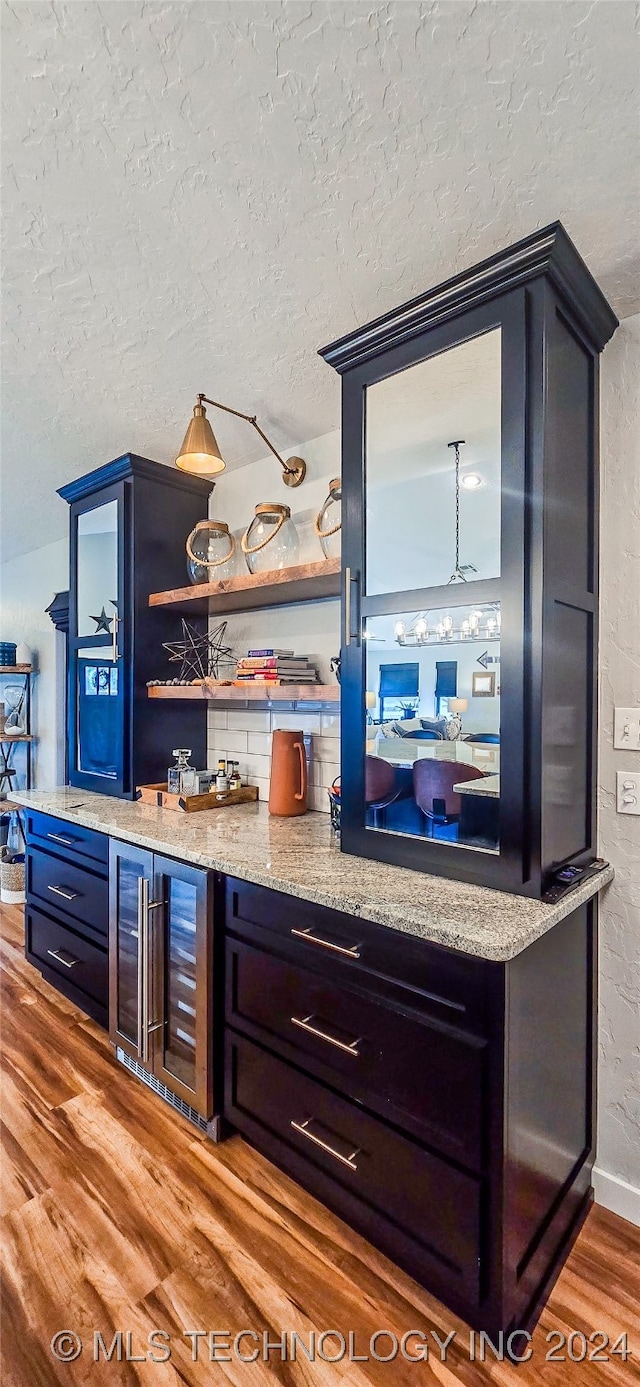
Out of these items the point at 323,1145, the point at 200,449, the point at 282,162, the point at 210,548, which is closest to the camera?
the point at 282,162

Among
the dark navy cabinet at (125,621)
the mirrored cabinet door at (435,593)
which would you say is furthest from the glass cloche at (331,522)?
the dark navy cabinet at (125,621)

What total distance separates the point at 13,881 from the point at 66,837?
69.3 inches

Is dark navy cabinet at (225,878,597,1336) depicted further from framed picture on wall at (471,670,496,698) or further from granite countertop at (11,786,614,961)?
framed picture on wall at (471,670,496,698)

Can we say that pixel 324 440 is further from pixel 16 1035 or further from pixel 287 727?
pixel 16 1035

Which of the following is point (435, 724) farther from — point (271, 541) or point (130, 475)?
point (130, 475)

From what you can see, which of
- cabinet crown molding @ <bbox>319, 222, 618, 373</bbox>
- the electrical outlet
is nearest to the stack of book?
cabinet crown molding @ <bbox>319, 222, 618, 373</bbox>

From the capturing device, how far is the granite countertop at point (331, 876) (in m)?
1.22

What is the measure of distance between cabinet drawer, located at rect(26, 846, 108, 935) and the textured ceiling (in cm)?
190

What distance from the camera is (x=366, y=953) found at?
4.54ft

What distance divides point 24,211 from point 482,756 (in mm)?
1697

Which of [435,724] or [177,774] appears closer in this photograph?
[435,724]

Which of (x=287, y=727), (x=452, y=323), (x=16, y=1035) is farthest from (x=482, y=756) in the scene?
(x=16, y=1035)

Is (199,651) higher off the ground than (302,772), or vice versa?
(199,651)

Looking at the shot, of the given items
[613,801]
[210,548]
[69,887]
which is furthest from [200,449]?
[69,887]
